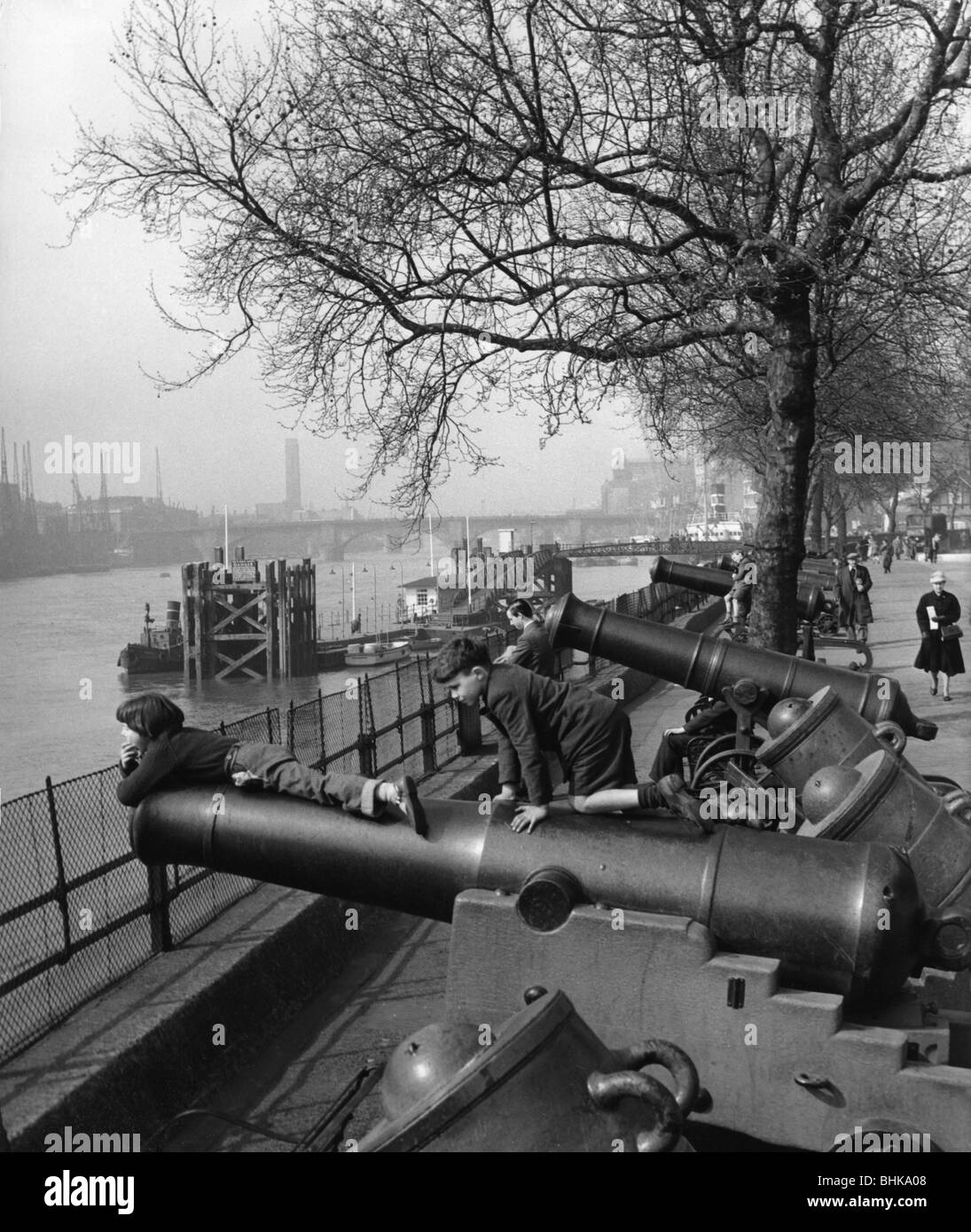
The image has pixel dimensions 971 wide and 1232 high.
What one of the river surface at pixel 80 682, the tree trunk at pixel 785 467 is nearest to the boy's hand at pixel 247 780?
the tree trunk at pixel 785 467

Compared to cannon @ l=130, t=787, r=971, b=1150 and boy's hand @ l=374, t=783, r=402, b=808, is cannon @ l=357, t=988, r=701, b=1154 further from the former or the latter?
boy's hand @ l=374, t=783, r=402, b=808

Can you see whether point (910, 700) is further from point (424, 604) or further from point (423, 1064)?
point (424, 604)

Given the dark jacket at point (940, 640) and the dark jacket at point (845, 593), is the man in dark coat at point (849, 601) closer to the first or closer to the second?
the dark jacket at point (845, 593)

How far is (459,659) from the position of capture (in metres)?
4.99

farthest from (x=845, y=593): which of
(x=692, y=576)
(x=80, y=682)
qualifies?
(x=80, y=682)

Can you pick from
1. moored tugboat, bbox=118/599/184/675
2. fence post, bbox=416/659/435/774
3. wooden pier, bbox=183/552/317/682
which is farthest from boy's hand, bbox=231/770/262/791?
moored tugboat, bbox=118/599/184/675

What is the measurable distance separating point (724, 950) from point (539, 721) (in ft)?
A: 4.68

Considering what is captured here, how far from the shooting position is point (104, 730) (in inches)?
1594

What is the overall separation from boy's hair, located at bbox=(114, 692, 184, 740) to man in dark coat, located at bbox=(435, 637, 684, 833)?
1.05 m

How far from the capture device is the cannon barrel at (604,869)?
388 cm

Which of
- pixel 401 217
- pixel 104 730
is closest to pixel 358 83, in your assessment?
pixel 401 217

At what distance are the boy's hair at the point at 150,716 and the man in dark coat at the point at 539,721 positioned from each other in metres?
1.05

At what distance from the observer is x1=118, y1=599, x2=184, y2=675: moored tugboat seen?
59.6 metres
